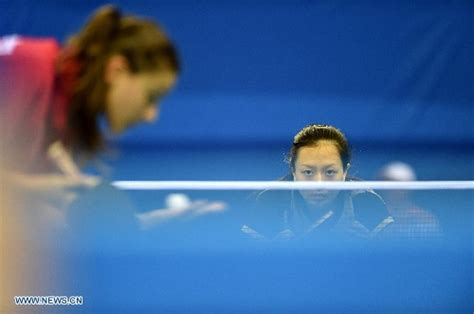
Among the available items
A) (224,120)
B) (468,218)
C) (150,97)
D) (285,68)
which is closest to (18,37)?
(150,97)

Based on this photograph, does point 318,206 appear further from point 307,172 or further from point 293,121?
point 293,121

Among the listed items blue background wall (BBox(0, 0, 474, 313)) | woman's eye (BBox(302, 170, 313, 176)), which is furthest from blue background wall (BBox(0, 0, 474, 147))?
woman's eye (BBox(302, 170, 313, 176))

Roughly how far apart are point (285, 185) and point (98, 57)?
0.64 meters

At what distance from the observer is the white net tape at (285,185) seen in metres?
1.85

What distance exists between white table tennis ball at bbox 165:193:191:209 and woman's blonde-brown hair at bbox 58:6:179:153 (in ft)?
0.82

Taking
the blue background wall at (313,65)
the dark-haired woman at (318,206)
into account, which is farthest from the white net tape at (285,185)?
the blue background wall at (313,65)

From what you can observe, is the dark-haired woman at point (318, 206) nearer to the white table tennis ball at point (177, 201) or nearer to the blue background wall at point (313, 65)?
the blue background wall at point (313, 65)

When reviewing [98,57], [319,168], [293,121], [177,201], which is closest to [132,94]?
[98,57]

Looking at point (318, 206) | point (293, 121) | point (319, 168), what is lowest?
point (318, 206)

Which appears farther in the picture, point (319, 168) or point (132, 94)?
point (319, 168)

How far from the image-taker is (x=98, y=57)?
5.97 ft

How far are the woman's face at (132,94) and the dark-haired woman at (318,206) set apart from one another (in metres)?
0.40

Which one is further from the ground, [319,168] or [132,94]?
[132,94]

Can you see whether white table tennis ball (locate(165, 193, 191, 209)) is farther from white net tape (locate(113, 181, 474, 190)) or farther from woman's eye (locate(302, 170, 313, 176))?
woman's eye (locate(302, 170, 313, 176))
